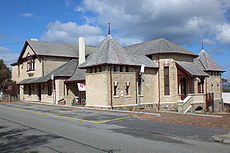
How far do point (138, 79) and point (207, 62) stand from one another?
48.6ft

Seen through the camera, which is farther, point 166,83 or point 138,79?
point 166,83

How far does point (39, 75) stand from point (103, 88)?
18.2m

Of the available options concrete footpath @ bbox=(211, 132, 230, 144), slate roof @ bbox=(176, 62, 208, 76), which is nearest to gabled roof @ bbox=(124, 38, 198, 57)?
slate roof @ bbox=(176, 62, 208, 76)

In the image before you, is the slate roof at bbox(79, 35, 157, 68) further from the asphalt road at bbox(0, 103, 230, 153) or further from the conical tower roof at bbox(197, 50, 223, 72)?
the conical tower roof at bbox(197, 50, 223, 72)

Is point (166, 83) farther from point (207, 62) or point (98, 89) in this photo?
point (207, 62)

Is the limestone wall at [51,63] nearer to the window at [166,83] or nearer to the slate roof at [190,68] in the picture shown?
the window at [166,83]

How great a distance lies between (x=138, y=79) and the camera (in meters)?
24.7

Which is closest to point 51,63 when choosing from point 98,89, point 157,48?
point 98,89

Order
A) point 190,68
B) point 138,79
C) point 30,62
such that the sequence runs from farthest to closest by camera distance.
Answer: point 30,62 → point 190,68 → point 138,79

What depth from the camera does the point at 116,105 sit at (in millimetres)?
22328

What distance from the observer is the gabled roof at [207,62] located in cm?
3403

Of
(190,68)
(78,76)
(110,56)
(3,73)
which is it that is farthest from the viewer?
(3,73)

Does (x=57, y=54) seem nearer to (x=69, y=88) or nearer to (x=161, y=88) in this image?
(x=69, y=88)

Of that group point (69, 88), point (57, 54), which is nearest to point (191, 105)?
point (69, 88)
